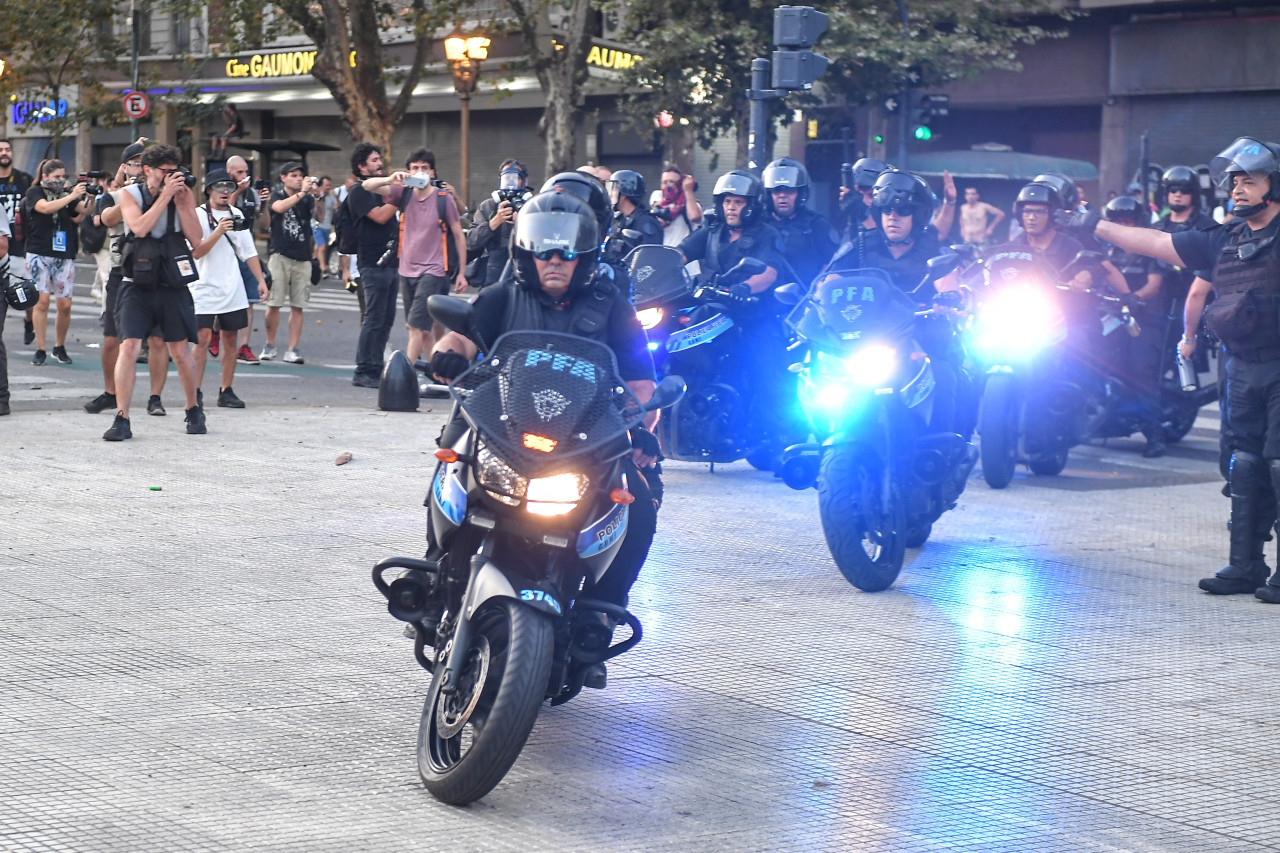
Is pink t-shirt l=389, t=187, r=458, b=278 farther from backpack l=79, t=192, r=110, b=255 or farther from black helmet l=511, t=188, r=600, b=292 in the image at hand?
black helmet l=511, t=188, r=600, b=292

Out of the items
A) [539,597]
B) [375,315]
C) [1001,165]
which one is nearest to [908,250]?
[539,597]

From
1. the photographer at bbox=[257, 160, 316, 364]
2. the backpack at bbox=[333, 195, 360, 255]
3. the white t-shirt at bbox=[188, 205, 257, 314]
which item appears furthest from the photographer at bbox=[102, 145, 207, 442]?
the photographer at bbox=[257, 160, 316, 364]

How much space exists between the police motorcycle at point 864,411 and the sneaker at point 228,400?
6.16m

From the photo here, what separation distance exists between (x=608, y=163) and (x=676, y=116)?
10712 millimetres

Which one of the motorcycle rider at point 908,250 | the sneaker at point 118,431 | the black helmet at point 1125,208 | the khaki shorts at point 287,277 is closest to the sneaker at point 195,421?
the sneaker at point 118,431

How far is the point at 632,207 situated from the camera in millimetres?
12852

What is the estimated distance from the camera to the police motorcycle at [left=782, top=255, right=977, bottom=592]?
7035mm

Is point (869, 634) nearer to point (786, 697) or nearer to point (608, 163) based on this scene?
point (786, 697)

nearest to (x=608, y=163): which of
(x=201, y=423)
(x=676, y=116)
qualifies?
(x=676, y=116)

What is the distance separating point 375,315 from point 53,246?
3.20 metres

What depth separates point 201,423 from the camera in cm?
1094

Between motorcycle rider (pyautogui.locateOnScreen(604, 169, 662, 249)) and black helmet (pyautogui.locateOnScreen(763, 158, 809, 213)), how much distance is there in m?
2.26

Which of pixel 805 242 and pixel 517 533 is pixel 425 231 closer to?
pixel 805 242

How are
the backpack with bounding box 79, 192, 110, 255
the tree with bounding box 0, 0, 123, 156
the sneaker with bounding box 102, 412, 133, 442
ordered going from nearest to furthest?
the sneaker with bounding box 102, 412, 133, 442
the backpack with bounding box 79, 192, 110, 255
the tree with bounding box 0, 0, 123, 156
